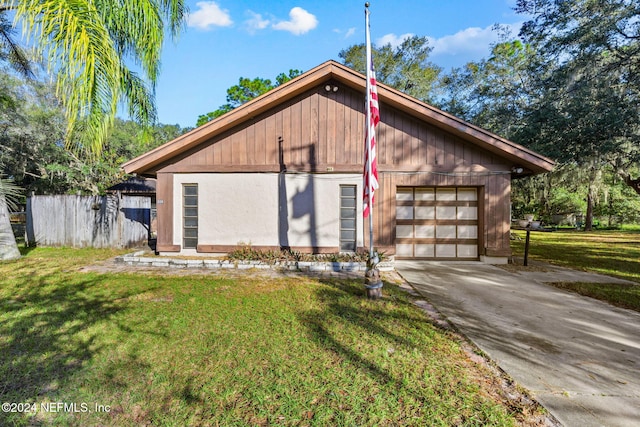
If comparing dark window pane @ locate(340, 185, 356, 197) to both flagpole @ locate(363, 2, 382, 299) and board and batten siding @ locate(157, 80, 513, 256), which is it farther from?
flagpole @ locate(363, 2, 382, 299)

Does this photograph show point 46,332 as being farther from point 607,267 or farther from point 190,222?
point 607,267

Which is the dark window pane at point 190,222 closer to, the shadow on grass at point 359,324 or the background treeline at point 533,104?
the background treeline at point 533,104

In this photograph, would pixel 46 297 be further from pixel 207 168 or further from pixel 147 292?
pixel 207 168

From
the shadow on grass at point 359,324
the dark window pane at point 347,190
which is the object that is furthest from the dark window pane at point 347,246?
the shadow on grass at point 359,324

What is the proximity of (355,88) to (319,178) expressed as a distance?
2.62 metres

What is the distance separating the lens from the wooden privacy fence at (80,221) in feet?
31.9

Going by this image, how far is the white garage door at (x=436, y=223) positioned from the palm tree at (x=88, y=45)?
6.57 meters

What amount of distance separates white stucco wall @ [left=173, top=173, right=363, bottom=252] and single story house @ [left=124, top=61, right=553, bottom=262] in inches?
1.1

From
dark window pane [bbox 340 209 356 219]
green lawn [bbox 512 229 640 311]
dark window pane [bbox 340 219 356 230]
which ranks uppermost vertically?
dark window pane [bbox 340 209 356 219]

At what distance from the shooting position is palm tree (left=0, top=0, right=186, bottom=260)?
3.11 m

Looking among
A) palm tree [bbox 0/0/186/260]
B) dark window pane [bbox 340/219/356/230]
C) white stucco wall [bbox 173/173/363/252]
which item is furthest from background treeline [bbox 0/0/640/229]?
dark window pane [bbox 340/219/356/230]

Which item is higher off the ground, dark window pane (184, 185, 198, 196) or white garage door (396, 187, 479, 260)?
dark window pane (184, 185, 198, 196)

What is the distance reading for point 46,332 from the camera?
3234 millimetres

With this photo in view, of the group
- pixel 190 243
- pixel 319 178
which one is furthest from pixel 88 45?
pixel 190 243
